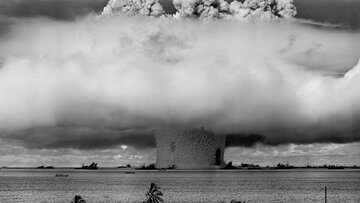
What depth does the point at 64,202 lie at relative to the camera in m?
153

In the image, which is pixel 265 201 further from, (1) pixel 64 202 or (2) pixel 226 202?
(1) pixel 64 202

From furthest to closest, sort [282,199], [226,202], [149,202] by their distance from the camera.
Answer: [282,199] < [226,202] < [149,202]

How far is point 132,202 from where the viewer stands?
482 ft

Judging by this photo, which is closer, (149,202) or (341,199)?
(149,202)

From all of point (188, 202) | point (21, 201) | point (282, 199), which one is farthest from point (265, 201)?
point (21, 201)

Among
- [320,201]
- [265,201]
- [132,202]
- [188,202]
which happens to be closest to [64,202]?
[132,202]

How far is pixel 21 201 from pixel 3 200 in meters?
4.31

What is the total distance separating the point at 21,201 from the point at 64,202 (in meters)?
10.7

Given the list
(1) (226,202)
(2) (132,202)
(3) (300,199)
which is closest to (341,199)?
(3) (300,199)

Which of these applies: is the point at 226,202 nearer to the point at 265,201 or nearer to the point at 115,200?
the point at 265,201

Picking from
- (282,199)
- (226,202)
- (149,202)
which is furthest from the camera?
(282,199)

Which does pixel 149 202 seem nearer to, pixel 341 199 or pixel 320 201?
pixel 320 201

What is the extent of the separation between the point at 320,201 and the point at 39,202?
215 ft

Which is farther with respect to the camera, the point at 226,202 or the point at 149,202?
the point at 226,202
